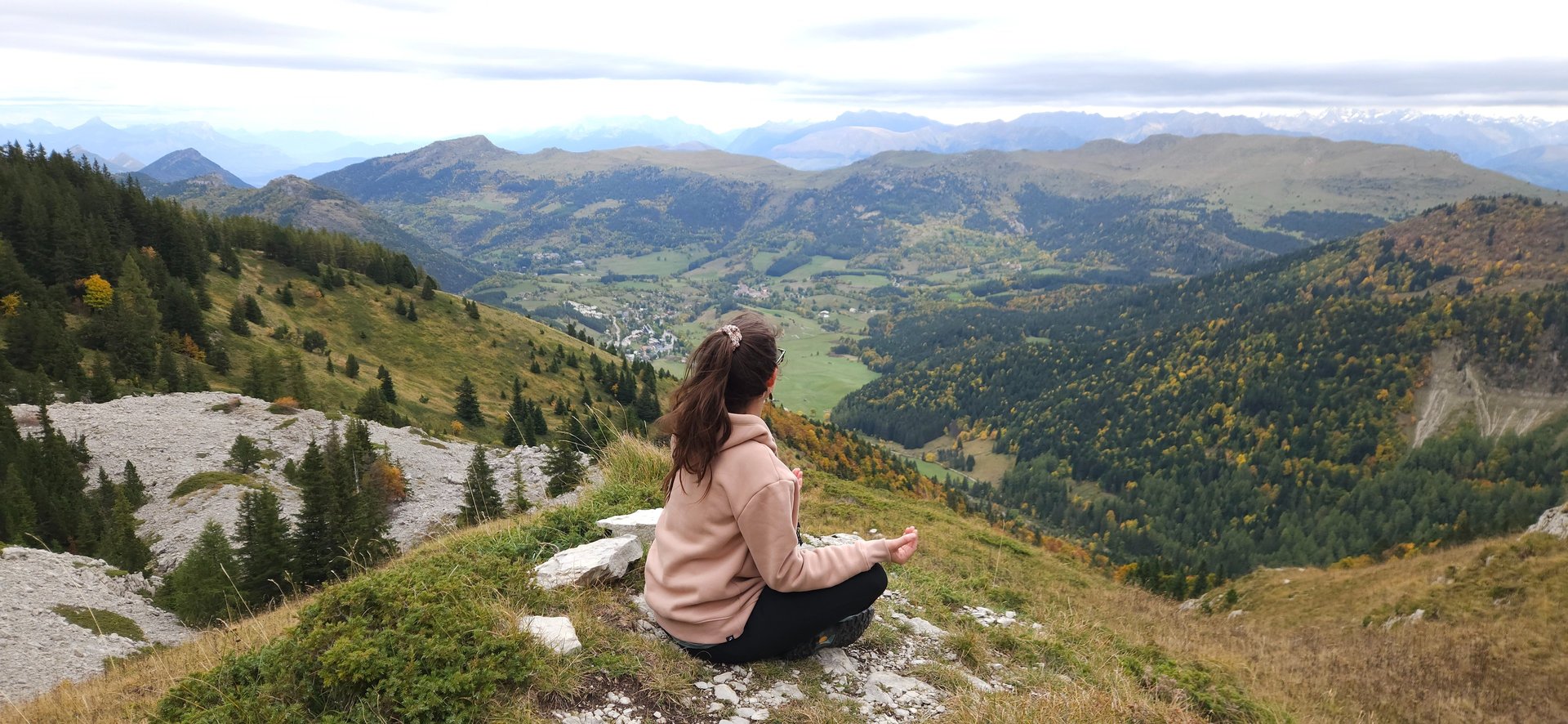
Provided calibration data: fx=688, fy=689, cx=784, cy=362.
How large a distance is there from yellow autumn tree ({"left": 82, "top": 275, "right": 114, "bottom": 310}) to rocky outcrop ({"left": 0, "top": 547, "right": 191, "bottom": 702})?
41.3 meters

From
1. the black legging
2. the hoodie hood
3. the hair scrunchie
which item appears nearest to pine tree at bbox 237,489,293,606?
the black legging

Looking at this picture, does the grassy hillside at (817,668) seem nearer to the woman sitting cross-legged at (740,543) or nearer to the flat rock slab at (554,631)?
the flat rock slab at (554,631)

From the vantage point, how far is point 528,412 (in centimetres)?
6022

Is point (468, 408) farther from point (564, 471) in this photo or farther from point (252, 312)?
point (564, 471)

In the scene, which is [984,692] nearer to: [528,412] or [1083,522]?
[528,412]

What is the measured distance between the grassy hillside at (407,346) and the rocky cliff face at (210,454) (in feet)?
41.6

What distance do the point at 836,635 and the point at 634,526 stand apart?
346cm

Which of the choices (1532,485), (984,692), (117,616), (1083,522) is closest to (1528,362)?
(1532,485)

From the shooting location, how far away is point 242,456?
35.1 m

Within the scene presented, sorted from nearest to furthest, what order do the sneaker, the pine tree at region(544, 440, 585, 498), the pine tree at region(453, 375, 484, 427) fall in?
1. the sneaker
2. the pine tree at region(544, 440, 585, 498)
3. the pine tree at region(453, 375, 484, 427)

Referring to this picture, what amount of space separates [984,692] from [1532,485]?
604 ft

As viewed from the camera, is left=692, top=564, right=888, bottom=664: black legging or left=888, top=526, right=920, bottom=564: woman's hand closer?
left=888, top=526, right=920, bottom=564: woman's hand

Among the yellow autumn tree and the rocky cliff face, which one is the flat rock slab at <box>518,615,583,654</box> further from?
the yellow autumn tree

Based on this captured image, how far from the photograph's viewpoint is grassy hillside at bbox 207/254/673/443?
198ft
